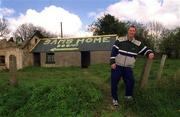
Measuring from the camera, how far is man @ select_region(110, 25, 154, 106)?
890 cm

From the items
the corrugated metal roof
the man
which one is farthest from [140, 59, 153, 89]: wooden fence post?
the corrugated metal roof

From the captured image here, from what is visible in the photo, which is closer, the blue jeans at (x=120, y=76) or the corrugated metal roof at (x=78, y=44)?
the blue jeans at (x=120, y=76)

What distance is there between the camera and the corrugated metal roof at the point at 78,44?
127 feet

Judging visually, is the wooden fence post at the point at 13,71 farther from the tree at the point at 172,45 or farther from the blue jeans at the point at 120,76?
the tree at the point at 172,45

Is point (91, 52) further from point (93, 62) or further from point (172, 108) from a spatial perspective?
point (172, 108)

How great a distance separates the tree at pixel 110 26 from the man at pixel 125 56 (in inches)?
1666

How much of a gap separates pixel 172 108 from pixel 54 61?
3214 cm

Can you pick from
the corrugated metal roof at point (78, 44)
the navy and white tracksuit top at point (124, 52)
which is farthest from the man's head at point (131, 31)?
the corrugated metal roof at point (78, 44)

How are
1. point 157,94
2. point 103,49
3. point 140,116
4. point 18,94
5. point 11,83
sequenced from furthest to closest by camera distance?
point 103,49, point 11,83, point 18,94, point 157,94, point 140,116

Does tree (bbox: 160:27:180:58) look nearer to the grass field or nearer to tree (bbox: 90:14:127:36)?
tree (bbox: 90:14:127:36)

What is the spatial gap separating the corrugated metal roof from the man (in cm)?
2860

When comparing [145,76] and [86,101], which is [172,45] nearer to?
[145,76]

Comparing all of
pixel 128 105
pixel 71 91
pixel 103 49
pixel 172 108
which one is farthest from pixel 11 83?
pixel 103 49

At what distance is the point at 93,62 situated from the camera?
3841 cm
